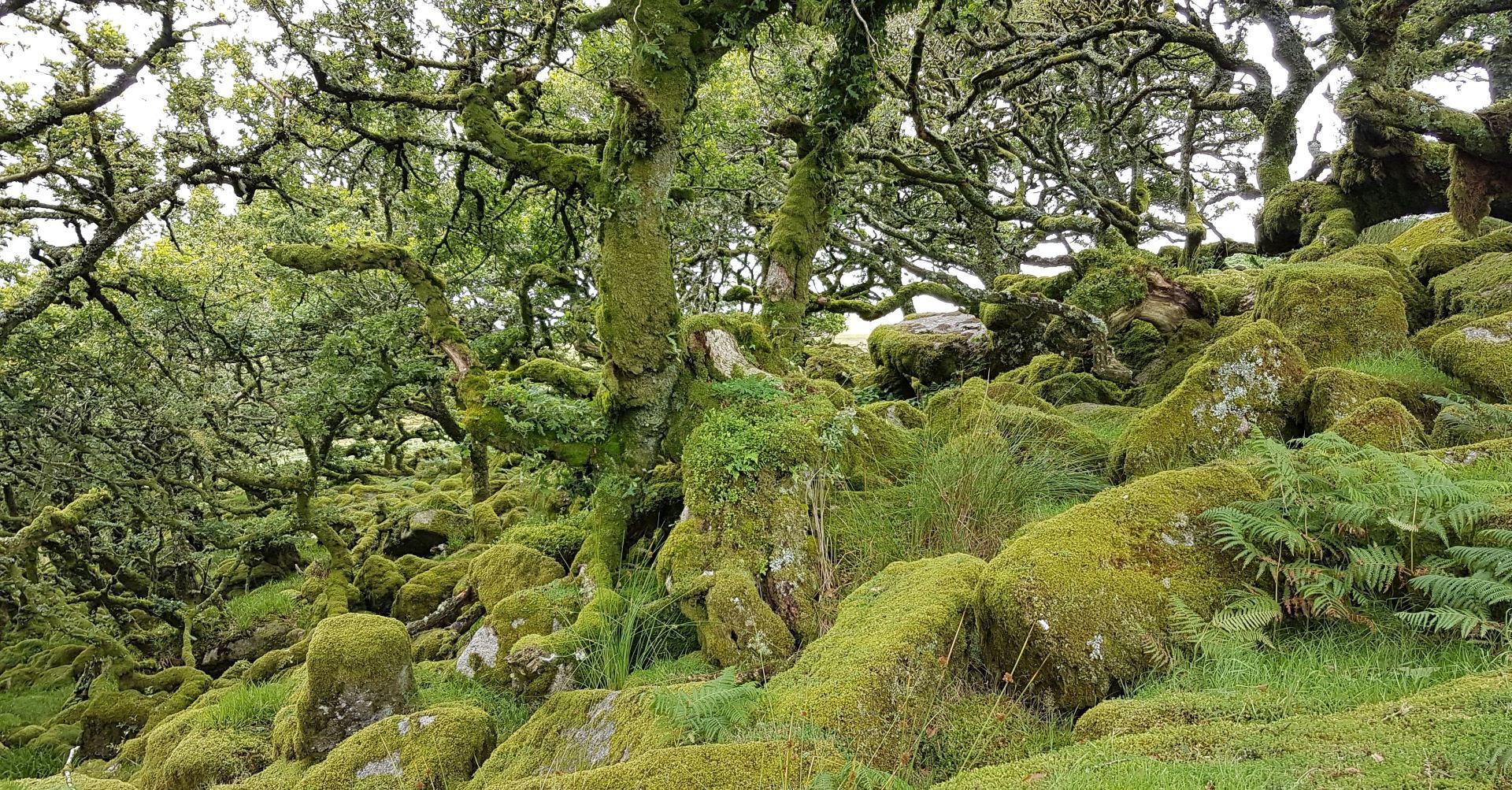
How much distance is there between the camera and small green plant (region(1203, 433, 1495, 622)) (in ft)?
9.73

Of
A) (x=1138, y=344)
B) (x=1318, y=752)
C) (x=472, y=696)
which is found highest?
(x=1138, y=344)

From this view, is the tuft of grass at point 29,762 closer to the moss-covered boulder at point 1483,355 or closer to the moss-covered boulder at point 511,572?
the moss-covered boulder at point 511,572

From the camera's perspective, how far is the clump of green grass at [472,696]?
4914 millimetres

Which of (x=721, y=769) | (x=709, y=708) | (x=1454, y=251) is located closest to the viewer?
(x=721, y=769)

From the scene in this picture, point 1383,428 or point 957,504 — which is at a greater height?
point 1383,428

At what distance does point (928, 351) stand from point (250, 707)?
9.88m

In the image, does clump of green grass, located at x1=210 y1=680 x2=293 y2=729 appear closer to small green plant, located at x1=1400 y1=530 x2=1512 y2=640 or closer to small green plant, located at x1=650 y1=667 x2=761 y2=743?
small green plant, located at x1=650 y1=667 x2=761 y2=743

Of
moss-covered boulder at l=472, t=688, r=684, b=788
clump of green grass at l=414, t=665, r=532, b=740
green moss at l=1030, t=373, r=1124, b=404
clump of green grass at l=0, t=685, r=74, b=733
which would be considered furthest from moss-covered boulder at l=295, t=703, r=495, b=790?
clump of green grass at l=0, t=685, r=74, b=733

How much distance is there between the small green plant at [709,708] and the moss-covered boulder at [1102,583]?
134 cm

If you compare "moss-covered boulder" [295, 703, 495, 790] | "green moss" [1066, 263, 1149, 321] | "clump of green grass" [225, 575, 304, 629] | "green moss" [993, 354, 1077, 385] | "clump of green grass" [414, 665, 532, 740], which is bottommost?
"clump of green grass" [225, 575, 304, 629]

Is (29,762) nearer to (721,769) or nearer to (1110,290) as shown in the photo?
(721,769)

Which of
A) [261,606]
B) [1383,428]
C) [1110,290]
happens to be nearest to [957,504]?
[1383,428]

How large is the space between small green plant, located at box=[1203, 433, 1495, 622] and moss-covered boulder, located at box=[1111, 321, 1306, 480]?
188 cm

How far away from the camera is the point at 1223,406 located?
18.2 feet
